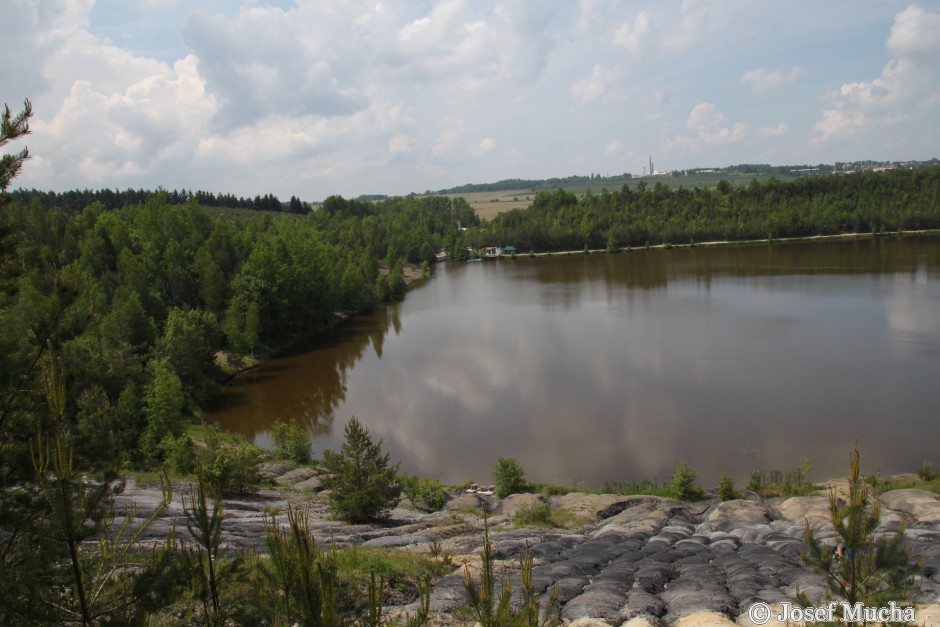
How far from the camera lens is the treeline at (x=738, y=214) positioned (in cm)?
9162

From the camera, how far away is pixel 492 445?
23.1 metres

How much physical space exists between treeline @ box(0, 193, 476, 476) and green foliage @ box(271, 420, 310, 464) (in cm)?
349

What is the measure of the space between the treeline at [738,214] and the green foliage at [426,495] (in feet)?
252

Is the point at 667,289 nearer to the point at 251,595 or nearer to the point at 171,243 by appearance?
the point at 171,243

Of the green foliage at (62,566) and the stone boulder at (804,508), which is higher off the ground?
the green foliage at (62,566)

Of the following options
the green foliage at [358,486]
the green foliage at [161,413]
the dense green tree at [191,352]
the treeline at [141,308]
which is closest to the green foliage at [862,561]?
the treeline at [141,308]

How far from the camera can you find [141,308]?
97.6ft

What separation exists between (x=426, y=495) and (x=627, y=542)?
6.62 metres

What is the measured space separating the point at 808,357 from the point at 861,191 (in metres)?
83.0

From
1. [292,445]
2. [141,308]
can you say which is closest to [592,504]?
[292,445]

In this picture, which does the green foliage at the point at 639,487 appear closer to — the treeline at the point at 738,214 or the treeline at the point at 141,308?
the treeline at the point at 141,308

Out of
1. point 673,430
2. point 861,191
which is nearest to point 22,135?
point 673,430

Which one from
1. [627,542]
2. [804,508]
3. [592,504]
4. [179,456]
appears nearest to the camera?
[627,542]

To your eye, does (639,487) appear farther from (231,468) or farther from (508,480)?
(231,468)
